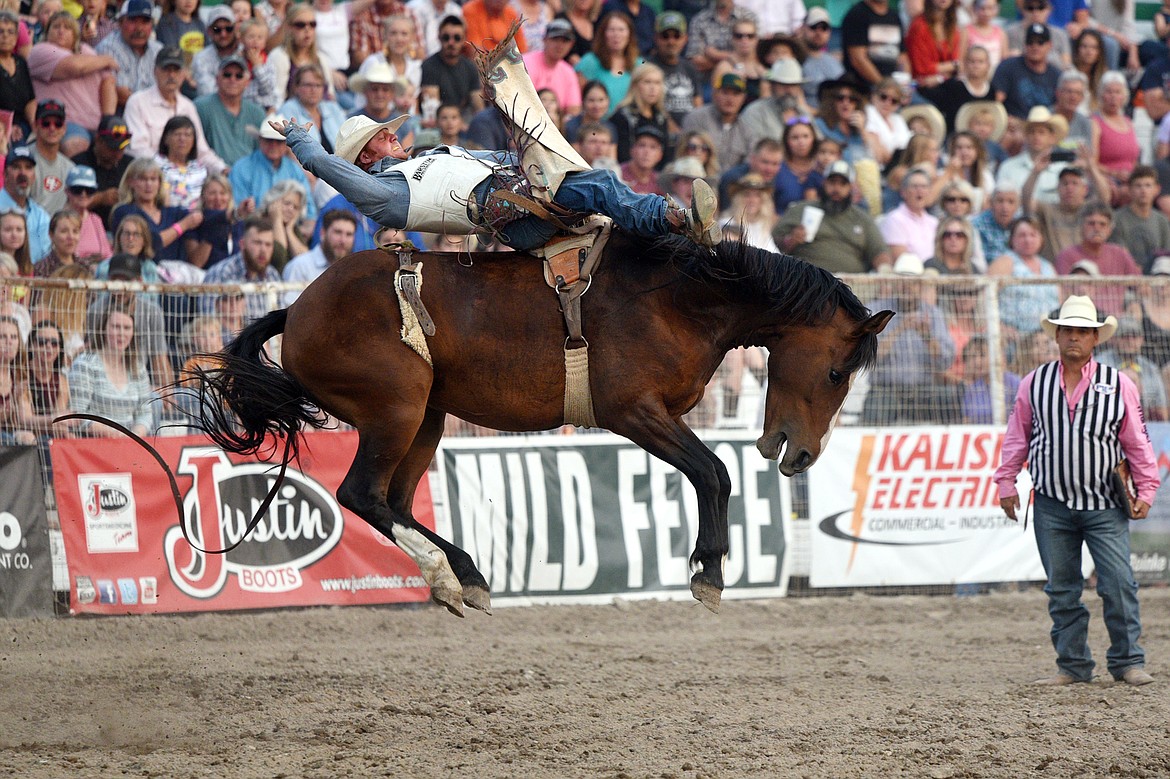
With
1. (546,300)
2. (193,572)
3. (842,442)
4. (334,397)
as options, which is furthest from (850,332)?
(193,572)

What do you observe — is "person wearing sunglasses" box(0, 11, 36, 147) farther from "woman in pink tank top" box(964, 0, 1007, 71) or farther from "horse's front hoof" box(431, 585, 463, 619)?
"woman in pink tank top" box(964, 0, 1007, 71)


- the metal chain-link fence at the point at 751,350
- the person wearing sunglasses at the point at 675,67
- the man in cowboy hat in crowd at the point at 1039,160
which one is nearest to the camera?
the metal chain-link fence at the point at 751,350

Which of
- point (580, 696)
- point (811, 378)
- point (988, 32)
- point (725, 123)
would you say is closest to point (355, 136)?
point (811, 378)

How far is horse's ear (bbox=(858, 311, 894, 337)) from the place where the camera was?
18.4ft

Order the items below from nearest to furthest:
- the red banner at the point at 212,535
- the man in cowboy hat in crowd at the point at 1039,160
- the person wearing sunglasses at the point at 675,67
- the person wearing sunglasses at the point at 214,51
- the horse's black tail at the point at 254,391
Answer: the horse's black tail at the point at 254,391 < the red banner at the point at 212,535 < the person wearing sunglasses at the point at 214,51 < the person wearing sunglasses at the point at 675,67 < the man in cowboy hat in crowd at the point at 1039,160

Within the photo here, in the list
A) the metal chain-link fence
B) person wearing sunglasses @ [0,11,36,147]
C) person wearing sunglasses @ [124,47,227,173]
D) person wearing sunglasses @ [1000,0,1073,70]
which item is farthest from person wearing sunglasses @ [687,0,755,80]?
person wearing sunglasses @ [0,11,36,147]

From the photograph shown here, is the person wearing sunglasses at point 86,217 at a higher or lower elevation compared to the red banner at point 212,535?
higher

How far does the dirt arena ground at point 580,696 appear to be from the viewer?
17.4ft

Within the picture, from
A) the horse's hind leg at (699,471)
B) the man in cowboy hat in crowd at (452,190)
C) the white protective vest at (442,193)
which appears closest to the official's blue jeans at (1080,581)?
the horse's hind leg at (699,471)

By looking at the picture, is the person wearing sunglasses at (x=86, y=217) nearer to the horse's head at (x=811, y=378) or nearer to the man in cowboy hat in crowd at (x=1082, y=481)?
the horse's head at (x=811, y=378)

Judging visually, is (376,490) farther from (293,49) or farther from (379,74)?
(293,49)

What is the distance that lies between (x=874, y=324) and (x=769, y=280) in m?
0.49

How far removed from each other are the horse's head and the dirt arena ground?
4.22 ft

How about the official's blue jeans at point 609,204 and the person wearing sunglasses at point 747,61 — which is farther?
the person wearing sunglasses at point 747,61
